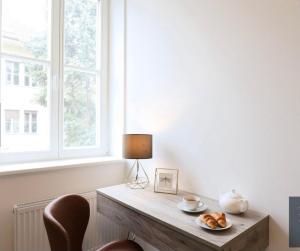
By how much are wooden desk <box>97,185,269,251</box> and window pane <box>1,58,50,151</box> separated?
0.91 metres

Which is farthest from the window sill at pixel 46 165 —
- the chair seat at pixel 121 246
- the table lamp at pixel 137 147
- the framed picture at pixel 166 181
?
the chair seat at pixel 121 246

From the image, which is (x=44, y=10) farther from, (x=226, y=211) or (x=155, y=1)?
(x=226, y=211)

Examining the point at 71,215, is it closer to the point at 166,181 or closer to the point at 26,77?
the point at 166,181

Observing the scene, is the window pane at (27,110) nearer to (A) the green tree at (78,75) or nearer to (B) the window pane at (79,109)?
(A) the green tree at (78,75)

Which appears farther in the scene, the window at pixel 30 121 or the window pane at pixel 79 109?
the window pane at pixel 79 109

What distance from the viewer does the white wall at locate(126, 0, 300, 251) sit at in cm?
134

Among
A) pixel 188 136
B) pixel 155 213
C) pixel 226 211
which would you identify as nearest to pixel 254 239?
pixel 226 211

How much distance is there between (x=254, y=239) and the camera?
128 centimetres

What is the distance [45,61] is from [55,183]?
116cm

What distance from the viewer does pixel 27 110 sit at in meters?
2.14

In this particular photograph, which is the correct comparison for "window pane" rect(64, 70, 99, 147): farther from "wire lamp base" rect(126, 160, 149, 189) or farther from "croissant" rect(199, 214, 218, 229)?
"croissant" rect(199, 214, 218, 229)

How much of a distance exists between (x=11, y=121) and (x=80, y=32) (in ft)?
3.82

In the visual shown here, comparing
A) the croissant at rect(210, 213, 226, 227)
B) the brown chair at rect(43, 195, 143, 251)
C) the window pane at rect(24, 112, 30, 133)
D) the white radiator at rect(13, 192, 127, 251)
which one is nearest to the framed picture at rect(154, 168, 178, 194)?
the brown chair at rect(43, 195, 143, 251)

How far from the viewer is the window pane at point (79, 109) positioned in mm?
2387
